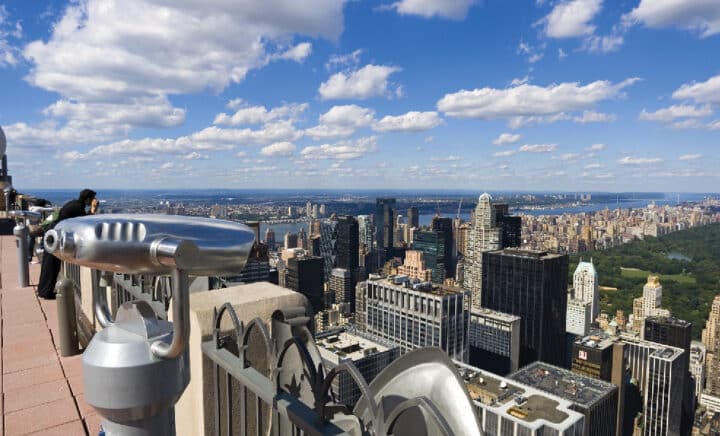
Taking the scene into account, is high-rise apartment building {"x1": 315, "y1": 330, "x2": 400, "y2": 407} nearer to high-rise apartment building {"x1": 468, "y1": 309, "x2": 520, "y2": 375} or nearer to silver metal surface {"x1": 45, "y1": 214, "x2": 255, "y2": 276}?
high-rise apartment building {"x1": 468, "y1": 309, "x2": 520, "y2": 375}

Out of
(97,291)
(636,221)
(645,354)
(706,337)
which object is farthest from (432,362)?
(636,221)

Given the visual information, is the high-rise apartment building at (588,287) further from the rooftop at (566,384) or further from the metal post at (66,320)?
the metal post at (66,320)

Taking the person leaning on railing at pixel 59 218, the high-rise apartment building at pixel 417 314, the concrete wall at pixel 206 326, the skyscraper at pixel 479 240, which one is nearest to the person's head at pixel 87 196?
the person leaning on railing at pixel 59 218

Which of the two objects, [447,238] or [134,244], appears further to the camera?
[447,238]

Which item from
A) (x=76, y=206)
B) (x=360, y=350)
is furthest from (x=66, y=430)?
(x=360, y=350)

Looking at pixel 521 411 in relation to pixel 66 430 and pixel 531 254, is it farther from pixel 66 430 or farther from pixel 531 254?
pixel 531 254

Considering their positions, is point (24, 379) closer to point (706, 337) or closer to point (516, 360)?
point (516, 360)
